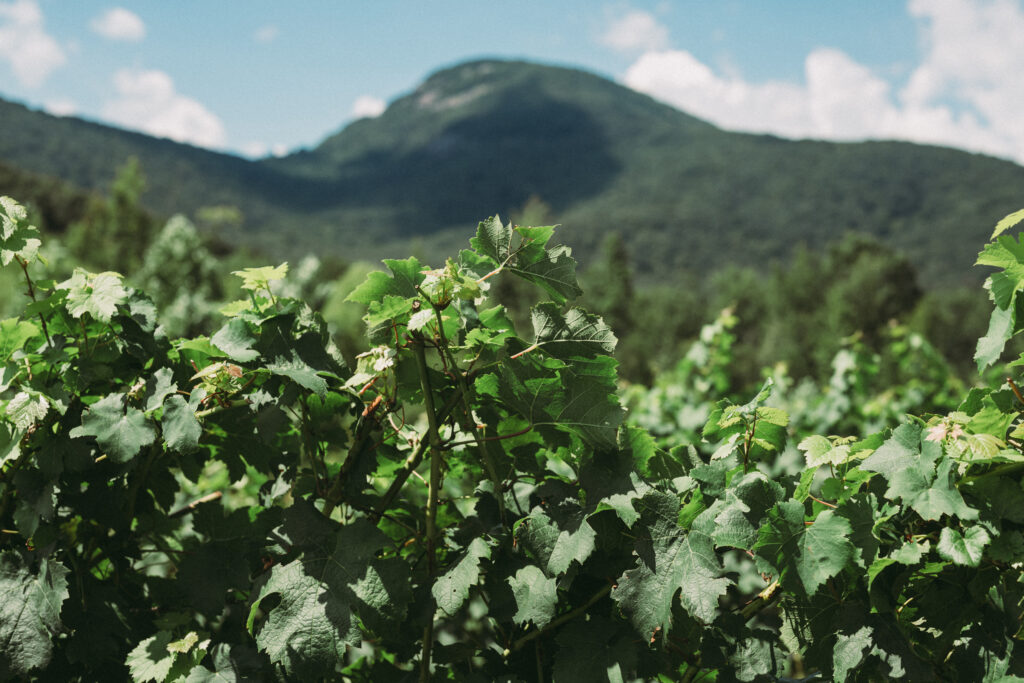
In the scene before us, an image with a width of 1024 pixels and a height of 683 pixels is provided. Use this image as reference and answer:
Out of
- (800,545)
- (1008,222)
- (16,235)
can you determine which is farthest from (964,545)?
(16,235)

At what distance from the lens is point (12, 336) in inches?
51.8

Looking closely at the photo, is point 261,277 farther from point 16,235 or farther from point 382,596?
point 382,596

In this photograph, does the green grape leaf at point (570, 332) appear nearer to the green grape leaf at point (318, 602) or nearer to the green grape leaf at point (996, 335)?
the green grape leaf at point (318, 602)

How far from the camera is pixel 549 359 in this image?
3.63ft

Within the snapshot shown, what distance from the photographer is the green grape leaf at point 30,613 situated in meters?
1.17

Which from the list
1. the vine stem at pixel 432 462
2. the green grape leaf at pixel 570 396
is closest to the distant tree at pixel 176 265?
the vine stem at pixel 432 462

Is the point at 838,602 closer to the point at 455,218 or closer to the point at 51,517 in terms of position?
the point at 51,517

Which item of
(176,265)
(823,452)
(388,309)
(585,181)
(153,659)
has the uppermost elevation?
(585,181)

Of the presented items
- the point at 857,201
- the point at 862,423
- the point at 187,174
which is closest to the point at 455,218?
the point at 187,174

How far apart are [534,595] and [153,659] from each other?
0.66 meters

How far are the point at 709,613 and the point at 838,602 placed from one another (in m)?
0.26

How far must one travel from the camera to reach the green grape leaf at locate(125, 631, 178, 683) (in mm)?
1152

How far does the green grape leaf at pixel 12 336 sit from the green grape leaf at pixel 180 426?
1.12ft

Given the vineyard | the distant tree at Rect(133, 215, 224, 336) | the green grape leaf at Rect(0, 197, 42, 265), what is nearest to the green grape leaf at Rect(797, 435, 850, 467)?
the vineyard
